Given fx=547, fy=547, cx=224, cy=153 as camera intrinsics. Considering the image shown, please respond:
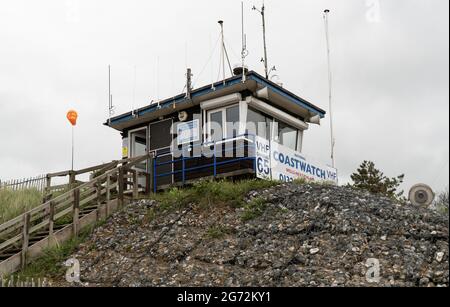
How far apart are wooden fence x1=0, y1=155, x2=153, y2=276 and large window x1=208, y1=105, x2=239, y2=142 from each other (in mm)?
2643

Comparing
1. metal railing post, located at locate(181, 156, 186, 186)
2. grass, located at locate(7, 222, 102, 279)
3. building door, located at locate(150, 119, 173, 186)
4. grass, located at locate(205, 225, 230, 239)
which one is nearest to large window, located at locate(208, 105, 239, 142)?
metal railing post, located at locate(181, 156, 186, 186)

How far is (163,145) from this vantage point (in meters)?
21.3

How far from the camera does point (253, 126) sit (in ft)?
64.5

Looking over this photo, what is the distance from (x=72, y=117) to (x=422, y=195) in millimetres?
13053

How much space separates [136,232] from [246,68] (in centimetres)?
724

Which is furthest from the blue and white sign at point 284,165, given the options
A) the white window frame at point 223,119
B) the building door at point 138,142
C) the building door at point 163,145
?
the building door at point 138,142

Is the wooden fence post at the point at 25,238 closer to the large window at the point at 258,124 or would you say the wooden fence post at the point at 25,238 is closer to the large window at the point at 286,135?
the large window at the point at 258,124

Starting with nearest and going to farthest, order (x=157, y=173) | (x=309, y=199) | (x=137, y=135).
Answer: (x=309, y=199) → (x=157, y=173) → (x=137, y=135)

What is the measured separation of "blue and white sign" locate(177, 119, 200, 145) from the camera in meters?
20.3

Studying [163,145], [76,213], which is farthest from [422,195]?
[163,145]

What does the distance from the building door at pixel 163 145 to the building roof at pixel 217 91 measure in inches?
26.9

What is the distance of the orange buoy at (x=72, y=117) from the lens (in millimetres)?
20938
